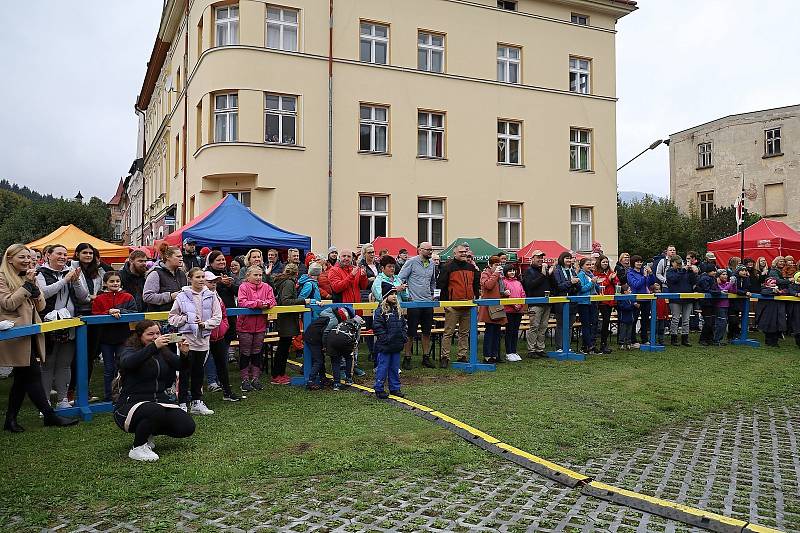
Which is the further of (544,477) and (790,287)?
(790,287)

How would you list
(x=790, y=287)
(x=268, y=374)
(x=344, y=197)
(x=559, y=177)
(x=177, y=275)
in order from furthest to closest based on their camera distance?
(x=559, y=177), (x=344, y=197), (x=790, y=287), (x=268, y=374), (x=177, y=275)

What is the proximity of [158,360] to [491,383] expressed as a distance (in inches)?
199

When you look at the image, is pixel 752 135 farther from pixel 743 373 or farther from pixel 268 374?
pixel 268 374

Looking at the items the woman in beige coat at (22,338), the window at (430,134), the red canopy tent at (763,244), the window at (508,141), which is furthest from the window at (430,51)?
the woman in beige coat at (22,338)

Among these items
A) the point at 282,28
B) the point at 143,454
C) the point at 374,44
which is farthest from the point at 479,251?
the point at 143,454

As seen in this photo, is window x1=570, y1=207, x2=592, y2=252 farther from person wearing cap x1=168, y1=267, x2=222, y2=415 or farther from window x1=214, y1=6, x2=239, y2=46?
person wearing cap x1=168, y1=267, x2=222, y2=415

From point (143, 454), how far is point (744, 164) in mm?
50487

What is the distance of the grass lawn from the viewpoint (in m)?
5.37

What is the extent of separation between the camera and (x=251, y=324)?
31.0 ft

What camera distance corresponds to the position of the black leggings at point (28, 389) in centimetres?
726

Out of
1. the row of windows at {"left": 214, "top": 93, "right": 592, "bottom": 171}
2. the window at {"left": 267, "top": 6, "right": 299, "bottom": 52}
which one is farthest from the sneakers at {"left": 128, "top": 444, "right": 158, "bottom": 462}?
the window at {"left": 267, "top": 6, "right": 299, "bottom": 52}

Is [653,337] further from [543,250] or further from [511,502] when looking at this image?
[543,250]

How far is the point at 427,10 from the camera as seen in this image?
2617 cm

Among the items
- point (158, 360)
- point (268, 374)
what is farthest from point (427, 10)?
point (158, 360)
